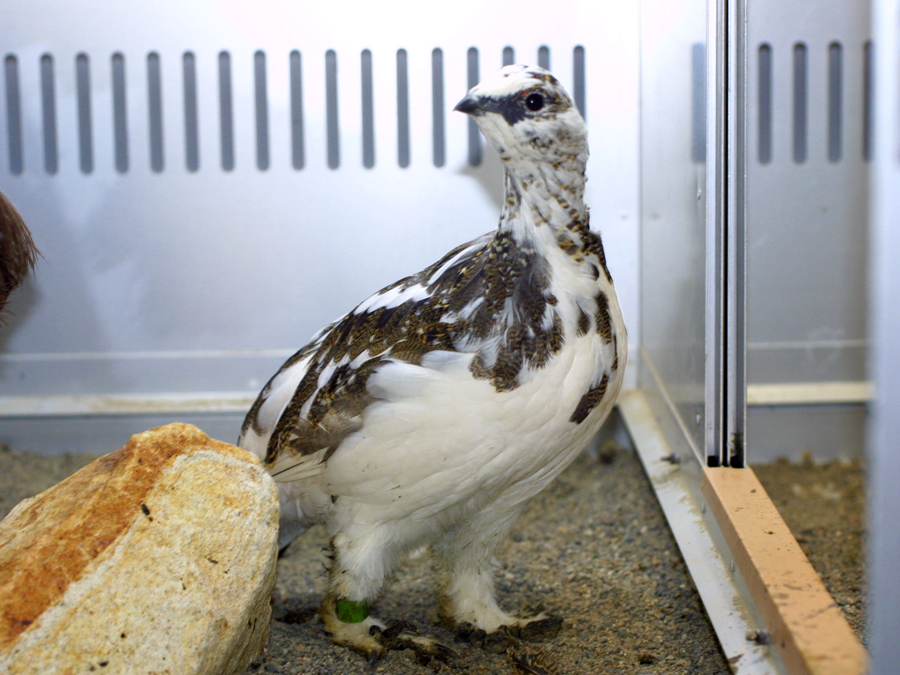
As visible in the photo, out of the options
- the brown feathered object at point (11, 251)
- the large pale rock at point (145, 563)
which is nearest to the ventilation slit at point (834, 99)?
the large pale rock at point (145, 563)

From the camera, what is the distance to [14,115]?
6.30 feet

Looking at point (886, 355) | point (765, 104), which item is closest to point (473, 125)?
point (765, 104)

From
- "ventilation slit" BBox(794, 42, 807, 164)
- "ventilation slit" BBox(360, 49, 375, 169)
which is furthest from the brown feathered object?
"ventilation slit" BBox(794, 42, 807, 164)

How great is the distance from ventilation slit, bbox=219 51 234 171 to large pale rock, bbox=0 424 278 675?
979mm

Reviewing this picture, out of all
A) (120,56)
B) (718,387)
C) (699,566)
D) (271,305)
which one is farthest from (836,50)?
(120,56)

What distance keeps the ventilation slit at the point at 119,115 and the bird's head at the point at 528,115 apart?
1.11 meters

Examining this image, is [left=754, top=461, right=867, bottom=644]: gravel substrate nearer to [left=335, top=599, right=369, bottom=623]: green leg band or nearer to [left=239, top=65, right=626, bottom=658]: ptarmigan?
[left=239, top=65, right=626, bottom=658]: ptarmigan

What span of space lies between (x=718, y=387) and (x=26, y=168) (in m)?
1.60

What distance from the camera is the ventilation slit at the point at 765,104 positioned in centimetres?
203

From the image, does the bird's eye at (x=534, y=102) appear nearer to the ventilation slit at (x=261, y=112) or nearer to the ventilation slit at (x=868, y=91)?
the ventilation slit at (x=261, y=112)

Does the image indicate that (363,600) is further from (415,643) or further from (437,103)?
(437,103)

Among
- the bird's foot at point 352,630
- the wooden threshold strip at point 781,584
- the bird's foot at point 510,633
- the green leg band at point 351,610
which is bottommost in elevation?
the bird's foot at point 510,633

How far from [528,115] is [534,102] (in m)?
0.02

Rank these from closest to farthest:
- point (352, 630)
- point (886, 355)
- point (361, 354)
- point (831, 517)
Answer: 1. point (886, 355)
2. point (361, 354)
3. point (352, 630)
4. point (831, 517)
